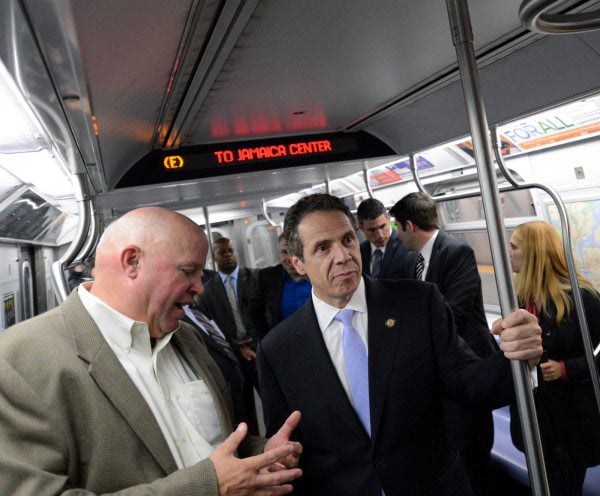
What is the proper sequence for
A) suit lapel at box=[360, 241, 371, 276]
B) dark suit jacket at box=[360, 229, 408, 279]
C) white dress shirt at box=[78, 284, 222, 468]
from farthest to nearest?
suit lapel at box=[360, 241, 371, 276] → dark suit jacket at box=[360, 229, 408, 279] → white dress shirt at box=[78, 284, 222, 468]

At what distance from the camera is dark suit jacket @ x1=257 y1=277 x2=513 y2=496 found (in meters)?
1.89

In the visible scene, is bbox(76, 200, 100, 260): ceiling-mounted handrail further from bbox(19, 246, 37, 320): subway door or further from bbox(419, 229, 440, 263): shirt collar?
bbox(19, 246, 37, 320): subway door

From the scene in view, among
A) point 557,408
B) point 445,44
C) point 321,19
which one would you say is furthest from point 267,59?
point 557,408

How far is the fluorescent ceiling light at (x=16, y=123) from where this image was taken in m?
1.57

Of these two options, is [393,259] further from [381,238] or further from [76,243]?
[76,243]

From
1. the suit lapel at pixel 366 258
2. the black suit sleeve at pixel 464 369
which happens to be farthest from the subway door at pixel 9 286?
the black suit sleeve at pixel 464 369

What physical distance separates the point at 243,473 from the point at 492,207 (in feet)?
3.35

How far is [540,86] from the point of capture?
2.73 meters

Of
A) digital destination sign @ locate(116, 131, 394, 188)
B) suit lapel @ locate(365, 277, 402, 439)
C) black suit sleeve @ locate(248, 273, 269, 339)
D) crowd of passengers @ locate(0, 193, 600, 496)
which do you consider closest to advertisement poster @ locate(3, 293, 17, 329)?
black suit sleeve @ locate(248, 273, 269, 339)

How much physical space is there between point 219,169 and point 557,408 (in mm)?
2704

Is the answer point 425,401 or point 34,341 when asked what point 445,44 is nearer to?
point 425,401

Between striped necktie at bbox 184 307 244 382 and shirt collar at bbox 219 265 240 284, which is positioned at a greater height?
shirt collar at bbox 219 265 240 284

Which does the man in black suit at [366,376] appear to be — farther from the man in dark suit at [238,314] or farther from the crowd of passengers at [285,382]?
the man in dark suit at [238,314]

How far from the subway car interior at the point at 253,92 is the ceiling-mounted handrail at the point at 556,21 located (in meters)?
0.02
